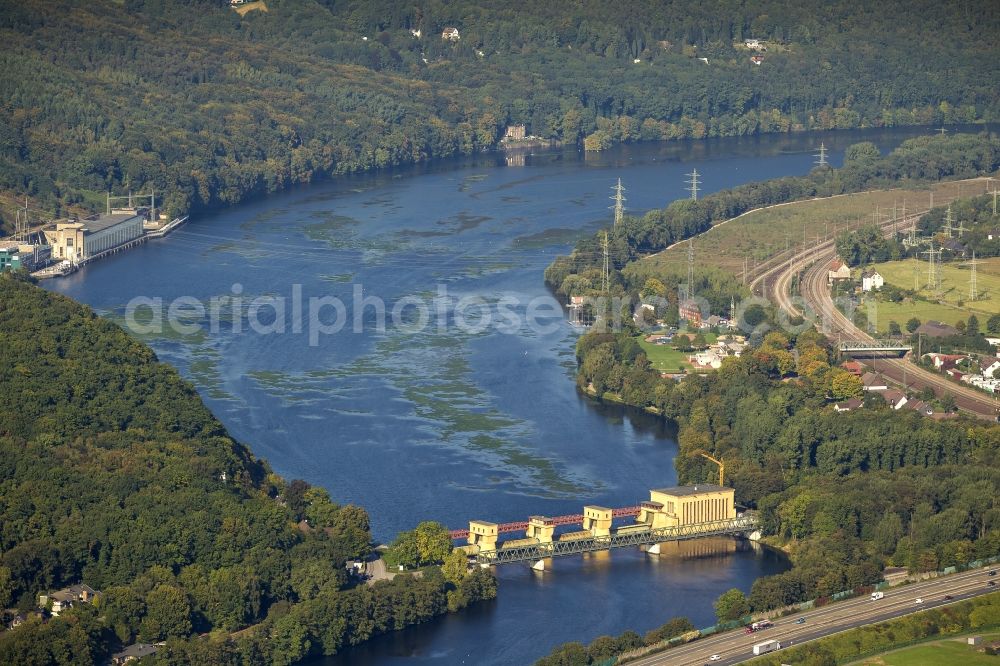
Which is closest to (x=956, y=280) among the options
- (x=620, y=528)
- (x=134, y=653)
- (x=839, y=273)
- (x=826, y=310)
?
(x=839, y=273)

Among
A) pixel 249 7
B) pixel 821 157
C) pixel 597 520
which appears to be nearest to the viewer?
pixel 597 520

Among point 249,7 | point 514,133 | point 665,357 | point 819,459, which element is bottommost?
point 514,133

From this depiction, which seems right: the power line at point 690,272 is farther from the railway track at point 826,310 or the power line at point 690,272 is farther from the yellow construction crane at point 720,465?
the yellow construction crane at point 720,465

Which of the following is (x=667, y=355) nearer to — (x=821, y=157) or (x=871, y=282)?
(x=871, y=282)

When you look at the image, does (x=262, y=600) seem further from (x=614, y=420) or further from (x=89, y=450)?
(x=614, y=420)

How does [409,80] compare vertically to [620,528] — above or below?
above

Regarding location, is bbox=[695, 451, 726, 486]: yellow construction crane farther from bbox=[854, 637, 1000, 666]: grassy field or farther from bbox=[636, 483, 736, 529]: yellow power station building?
bbox=[854, 637, 1000, 666]: grassy field
